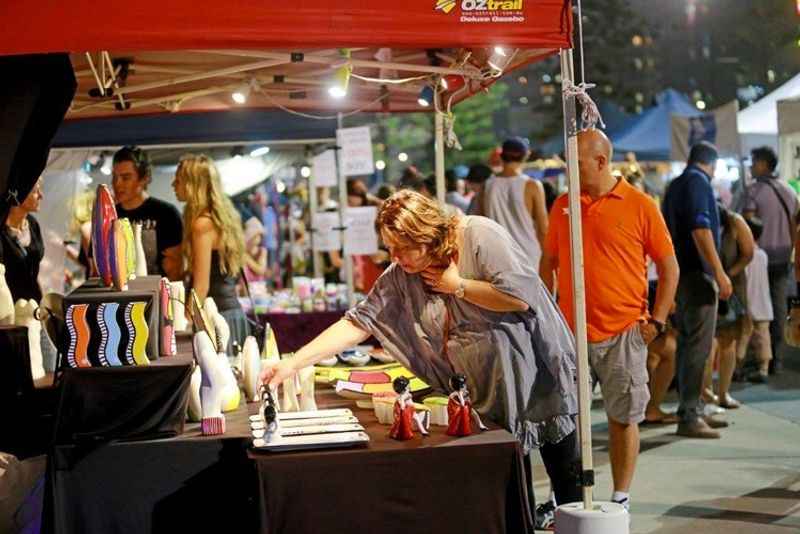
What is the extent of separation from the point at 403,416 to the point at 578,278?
1031 millimetres

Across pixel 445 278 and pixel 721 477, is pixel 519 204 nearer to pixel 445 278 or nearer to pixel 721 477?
pixel 721 477

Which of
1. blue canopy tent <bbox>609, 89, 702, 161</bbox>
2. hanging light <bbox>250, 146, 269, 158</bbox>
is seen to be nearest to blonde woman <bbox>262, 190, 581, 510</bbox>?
hanging light <bbox>250, 146, 269, 158</bbox>

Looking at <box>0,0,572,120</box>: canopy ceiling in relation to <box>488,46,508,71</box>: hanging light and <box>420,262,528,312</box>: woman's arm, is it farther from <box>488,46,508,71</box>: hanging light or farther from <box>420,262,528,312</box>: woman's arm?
<box>488,46,508,71</box>: hanging light

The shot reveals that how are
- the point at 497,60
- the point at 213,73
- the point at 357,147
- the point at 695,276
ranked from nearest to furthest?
1. the point at 497,60
2. the point at 213,73
3. the point at 695,276
4. the point at 357,147

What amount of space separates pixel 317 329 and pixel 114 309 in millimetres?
4939

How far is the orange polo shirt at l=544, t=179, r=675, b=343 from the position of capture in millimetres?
5230

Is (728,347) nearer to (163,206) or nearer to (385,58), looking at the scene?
(385,58)

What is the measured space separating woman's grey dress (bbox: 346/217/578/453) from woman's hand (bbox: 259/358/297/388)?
337mm

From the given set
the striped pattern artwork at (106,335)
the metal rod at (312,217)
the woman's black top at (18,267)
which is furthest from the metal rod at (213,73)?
the metal rod at (312,217)

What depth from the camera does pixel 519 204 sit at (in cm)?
825

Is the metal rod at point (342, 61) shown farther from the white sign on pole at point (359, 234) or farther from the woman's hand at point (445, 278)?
the white sign on pole at point (359, 234)

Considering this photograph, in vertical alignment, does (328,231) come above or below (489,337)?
above

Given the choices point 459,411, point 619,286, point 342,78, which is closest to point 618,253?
point 619,286

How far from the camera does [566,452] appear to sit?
456 centimetres
